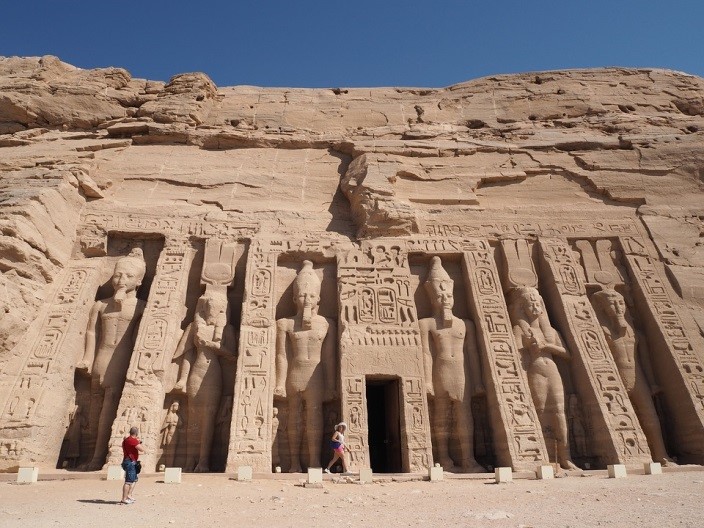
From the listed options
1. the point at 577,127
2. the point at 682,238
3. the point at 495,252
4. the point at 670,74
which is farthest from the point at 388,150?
the point at 670,74

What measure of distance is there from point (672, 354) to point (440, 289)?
3.85 metres

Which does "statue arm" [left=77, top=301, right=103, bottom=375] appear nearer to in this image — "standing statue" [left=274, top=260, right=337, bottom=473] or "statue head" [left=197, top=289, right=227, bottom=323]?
"statue head" [left=197, top=289, right=227, bottom=323]

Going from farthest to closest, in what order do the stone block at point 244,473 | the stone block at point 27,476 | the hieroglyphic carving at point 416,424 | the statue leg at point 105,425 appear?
the statue leg at point 105,425, the hieroglyphic carving at point 416,424, the stone block at point 244,473, the stone block at point 27,476

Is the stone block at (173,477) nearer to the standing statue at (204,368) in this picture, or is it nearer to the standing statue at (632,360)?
the standing statue at (204,368)

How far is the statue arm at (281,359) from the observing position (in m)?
8.71

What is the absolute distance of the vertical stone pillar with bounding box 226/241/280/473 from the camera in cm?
786

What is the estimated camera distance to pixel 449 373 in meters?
9.00

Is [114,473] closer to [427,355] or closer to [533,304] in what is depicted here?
[427,355]

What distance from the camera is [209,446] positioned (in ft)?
27.8

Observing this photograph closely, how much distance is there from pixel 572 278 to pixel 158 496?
7.75m

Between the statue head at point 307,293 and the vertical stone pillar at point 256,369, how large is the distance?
431 millimetres

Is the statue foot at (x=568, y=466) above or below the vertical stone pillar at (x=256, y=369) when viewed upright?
below

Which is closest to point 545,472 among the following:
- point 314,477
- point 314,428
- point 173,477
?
point 314,477

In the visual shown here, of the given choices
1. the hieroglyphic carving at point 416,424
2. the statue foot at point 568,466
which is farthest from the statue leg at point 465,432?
the statue foot at point 568,466
